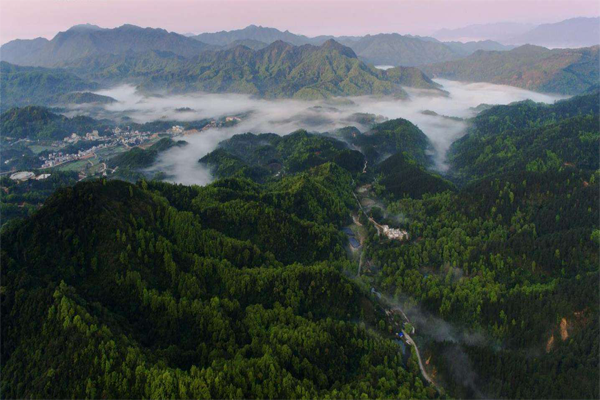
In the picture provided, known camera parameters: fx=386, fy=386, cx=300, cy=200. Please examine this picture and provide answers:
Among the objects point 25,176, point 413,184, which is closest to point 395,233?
point 413,184

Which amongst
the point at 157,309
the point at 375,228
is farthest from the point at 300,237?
the point at 157,309

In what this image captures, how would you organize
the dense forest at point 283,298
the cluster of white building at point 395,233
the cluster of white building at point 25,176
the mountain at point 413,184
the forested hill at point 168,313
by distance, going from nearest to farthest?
the forested hill at point 168,313, the dense forest at point 283,298, the cluster of white building at point 395,233, the mountain at point 413,184, the cluster of white building at point 25,176

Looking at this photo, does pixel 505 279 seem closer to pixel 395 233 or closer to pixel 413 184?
pixel 395 233

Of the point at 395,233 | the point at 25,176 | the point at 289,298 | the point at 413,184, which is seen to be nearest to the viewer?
the point at 289,298

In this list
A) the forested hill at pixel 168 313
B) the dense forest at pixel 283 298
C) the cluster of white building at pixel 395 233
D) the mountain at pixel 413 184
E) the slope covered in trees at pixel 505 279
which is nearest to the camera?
the forested hill at pixel 168 313

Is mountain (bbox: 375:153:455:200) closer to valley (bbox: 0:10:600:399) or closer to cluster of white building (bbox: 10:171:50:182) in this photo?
valley (bbox: 0:10:600:399)

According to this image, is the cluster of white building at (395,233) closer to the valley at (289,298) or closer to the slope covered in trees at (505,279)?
the valley at (289,298)

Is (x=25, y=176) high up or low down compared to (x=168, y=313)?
up

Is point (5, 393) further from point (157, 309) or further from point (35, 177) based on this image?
point (35, 177)

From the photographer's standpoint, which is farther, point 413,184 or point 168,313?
point 413,184

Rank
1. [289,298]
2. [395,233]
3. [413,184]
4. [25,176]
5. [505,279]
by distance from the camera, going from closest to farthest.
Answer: [289,298] < [505,279] < [395,233] < [413,184] < [25,176]

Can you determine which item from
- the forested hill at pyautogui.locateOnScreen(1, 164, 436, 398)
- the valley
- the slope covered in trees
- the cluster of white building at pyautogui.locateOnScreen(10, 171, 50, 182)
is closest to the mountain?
the slope covered in trees

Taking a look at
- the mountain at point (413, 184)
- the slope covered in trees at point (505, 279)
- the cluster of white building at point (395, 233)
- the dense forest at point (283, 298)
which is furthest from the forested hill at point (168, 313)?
the mountain at point (413, 184)
